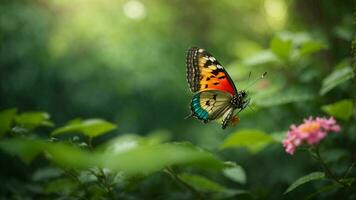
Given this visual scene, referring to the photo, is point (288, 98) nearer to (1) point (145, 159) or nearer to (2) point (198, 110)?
(2) point (198, 110)

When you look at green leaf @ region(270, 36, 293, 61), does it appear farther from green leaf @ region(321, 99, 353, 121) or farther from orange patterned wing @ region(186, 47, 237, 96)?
green leaf @ region(321, 99, 353, 121)

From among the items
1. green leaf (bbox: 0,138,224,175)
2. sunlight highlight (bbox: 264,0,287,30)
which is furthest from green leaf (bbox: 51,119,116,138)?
sunlight highlight (bbox: 264,0,287,30)

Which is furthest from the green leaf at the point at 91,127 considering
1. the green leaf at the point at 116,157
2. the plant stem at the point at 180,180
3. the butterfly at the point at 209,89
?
the green leaf at the point at 116,157

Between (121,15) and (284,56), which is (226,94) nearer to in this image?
(284,56)

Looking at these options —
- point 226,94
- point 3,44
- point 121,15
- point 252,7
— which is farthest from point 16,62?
point 252,7

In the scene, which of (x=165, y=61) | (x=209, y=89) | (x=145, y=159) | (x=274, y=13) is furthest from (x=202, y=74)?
(x=274, y=13)

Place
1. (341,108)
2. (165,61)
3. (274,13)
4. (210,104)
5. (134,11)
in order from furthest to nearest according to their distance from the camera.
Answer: (134,11)
(274,13)
(165,61)
(210,104)
(341,108)
